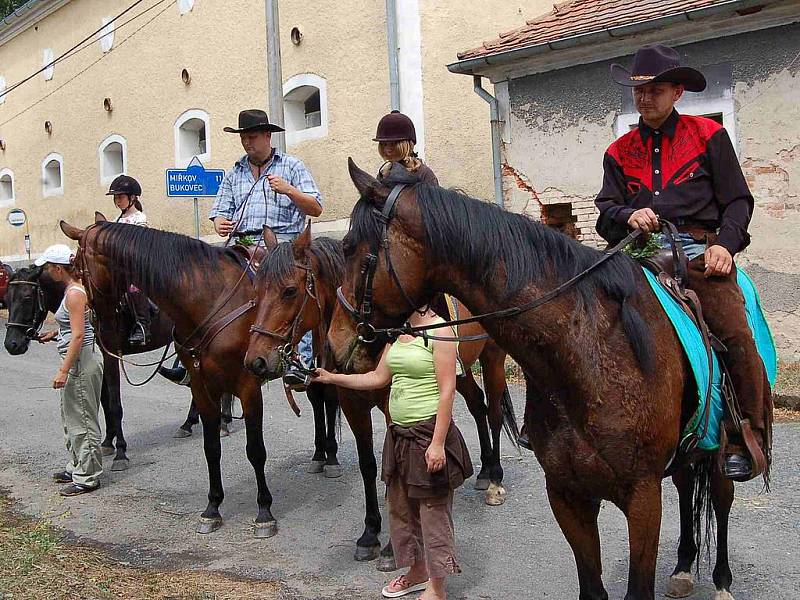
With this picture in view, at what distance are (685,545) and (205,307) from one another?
3.32 meters

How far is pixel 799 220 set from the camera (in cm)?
918

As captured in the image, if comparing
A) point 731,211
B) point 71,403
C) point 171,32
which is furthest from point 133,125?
point 731,211

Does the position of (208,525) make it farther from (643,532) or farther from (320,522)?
(643,532)

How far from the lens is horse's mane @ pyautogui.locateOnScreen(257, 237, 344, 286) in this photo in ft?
16.0

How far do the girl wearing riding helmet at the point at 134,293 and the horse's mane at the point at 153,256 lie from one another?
0.22 metres

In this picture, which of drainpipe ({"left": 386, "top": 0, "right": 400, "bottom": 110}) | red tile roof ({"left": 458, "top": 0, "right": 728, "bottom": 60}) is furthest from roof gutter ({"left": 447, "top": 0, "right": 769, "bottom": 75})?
drainpipe ({"left": 386, "top": 0, "right": 400, "bottom": 110})

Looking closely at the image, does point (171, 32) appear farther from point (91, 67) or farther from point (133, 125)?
point (91, 67)

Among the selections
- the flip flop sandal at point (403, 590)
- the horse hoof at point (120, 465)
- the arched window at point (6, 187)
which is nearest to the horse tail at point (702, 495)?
the flip flop sandal at point (403, 590)

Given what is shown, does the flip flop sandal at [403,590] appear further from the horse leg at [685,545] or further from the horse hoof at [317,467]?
the horse hoof at [317,467]

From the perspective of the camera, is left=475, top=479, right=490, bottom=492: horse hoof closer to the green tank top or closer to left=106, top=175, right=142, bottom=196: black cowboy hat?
the green tank top

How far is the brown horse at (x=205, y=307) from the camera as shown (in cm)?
556

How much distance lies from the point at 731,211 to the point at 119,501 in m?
4.92

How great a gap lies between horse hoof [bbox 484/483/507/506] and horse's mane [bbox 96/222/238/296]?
96.0 inches

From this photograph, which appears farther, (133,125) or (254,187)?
(133,125)
